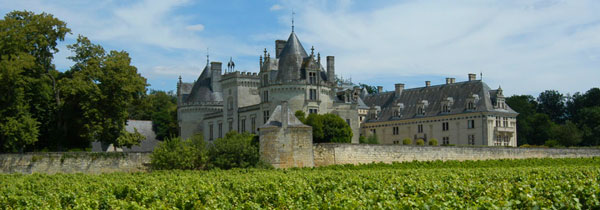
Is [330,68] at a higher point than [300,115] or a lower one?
higher

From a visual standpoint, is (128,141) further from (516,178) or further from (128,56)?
(516,178)

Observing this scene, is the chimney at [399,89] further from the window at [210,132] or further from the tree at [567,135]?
the window at [210,132]

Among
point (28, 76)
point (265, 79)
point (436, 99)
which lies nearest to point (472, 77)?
point (436, 99)

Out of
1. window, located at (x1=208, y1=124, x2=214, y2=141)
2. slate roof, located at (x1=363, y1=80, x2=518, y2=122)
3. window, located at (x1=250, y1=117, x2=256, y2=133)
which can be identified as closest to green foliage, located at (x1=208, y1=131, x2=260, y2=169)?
window, located at (x1=250, y1=117, x2=256, y2=133)

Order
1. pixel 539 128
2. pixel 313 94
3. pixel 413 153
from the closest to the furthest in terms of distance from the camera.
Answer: pixel 413 153 → pixel 313 94 → pixel 539 128

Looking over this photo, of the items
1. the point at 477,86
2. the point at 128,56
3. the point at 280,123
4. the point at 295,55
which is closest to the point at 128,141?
the point at 128,56

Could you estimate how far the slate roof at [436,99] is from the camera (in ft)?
218

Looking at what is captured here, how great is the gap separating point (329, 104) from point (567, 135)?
31389 millimetres

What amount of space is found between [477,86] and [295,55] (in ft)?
68.1

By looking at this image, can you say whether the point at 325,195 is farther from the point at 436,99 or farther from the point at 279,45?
the point at 436,99

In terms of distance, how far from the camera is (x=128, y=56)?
147 feet

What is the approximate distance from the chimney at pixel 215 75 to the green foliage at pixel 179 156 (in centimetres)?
3214

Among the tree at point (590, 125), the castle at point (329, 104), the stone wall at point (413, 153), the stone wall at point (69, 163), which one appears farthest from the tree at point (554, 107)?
the stone wall at point (69, 163)

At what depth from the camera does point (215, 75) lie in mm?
70875
